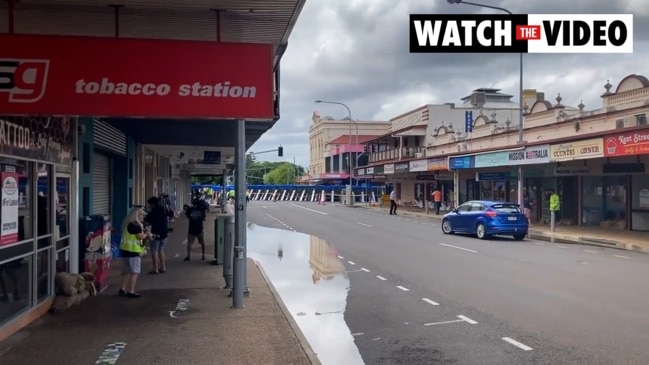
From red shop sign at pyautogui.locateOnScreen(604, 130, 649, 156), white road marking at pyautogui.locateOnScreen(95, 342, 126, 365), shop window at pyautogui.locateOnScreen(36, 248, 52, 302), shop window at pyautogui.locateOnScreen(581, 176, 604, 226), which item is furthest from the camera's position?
shop window at pyautogui.locateOnScreen(581, 176, 604, 226)

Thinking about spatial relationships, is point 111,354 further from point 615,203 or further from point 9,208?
point 615,203

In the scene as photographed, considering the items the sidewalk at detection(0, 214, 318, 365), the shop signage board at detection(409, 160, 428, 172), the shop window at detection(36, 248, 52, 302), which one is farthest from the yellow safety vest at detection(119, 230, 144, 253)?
the shop signage board at detection(409, 160, 428, 172)

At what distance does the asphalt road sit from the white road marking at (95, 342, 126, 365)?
275 cm

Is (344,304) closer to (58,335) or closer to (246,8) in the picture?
(58,335)

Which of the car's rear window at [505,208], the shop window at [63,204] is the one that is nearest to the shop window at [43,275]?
the shop window at [63,204]

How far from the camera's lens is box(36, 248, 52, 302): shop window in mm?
8328

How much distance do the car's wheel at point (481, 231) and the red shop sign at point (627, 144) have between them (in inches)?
189

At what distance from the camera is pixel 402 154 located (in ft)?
181

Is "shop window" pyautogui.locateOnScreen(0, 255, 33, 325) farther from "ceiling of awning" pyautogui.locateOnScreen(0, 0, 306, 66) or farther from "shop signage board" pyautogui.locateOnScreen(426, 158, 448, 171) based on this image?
"shop signage board" pyautogui.locateOnScreen(426, 158, 448, 171)

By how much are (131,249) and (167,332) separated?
2.40 meters

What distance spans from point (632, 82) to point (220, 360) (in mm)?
23287

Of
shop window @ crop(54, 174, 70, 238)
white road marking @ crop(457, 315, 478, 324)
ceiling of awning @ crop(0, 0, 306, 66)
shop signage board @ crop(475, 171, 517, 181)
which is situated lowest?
white road marking @ crop(457, 315, 478, 324)

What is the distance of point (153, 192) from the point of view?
77.7 feet

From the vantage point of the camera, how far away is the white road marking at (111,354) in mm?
6371
